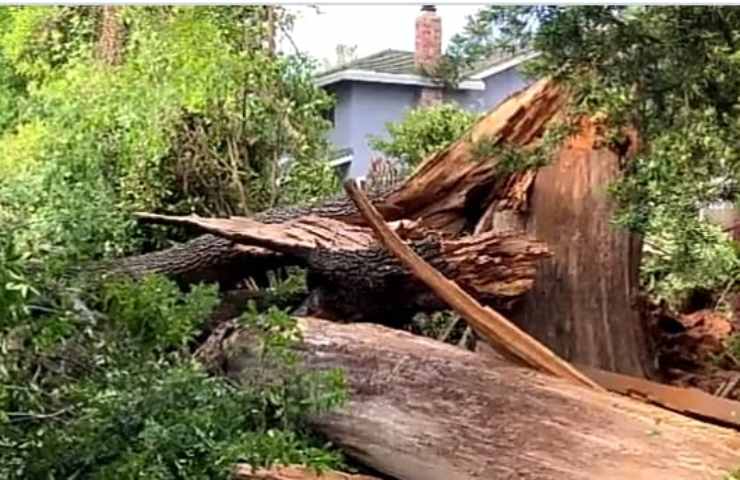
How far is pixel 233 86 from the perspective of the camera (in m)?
2.48

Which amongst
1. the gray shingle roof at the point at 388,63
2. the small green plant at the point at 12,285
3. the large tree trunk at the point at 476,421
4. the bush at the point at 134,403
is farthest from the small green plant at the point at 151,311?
the gray shingle roof at the point at 388,63

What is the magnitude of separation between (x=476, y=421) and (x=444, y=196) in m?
0.78

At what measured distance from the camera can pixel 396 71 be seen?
7.26 ft

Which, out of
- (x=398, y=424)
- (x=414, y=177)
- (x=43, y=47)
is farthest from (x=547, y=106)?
(x=43, y=47)

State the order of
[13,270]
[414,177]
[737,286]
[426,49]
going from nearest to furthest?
[13,270], [426,49], [737,286], [414,177]

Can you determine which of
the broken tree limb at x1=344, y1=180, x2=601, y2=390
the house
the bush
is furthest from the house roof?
the bush

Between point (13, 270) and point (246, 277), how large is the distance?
0.98 meters

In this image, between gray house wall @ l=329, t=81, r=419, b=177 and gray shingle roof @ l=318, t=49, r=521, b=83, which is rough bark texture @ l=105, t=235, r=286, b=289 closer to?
gray house wall @ l=329, t=81, r=419, b=177

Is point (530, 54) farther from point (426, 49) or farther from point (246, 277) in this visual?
point (246, 277)

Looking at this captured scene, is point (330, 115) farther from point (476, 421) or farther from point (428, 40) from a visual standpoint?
point (476, 421)

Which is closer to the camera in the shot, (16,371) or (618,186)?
(16,371)

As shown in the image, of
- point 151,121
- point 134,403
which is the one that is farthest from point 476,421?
point 151,121

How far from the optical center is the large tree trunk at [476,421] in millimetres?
1666

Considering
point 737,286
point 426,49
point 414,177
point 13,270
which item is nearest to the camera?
point 13,270
